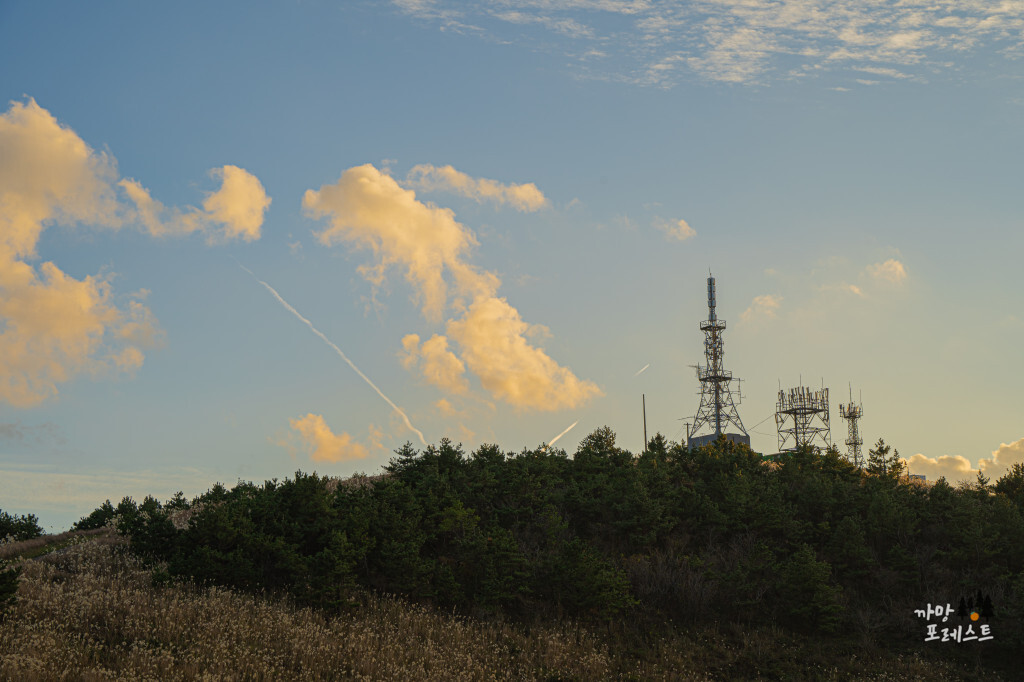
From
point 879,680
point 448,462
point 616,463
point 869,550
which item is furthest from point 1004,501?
point 448,462

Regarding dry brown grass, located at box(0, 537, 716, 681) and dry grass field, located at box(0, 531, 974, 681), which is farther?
dry grass field, located at box(0, 531, 974, 681)

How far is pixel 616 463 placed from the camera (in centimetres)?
4372

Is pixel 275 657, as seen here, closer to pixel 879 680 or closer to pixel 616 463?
pixel 879 680

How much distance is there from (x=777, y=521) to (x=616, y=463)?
10213 millimetres

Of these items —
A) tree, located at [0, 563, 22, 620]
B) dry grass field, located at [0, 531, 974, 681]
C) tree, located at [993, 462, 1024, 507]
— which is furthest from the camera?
tree, located at [993, 462, 1024, 507]

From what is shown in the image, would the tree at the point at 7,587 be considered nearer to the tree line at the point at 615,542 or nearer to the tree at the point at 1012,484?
the tree line at the point at 615,542

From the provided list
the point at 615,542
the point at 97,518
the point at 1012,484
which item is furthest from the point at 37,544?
the point at 1012,484

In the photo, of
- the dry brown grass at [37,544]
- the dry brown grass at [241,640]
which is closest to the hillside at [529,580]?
the dry brown grass at [241,640]

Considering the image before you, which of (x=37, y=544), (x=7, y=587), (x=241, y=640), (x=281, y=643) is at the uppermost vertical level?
(x=37, y=544)

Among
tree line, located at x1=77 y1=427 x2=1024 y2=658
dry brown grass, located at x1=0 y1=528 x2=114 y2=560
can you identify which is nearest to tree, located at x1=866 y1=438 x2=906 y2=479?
tree line, located at x1=77 y1=427 x2=1024 y2=658

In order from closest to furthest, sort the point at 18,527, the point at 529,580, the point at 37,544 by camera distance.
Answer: the point at 529,580, the point at 37,544, the point at 18,527

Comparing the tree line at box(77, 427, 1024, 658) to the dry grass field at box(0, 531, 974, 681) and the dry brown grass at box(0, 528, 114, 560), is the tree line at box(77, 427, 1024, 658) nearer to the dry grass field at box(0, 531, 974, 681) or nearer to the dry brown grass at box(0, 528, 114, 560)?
the dry grass field at box(0, 531, 974, 681)

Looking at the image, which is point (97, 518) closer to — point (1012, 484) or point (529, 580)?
point (529, 580)

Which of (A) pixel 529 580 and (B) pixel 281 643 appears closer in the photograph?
(B) pixel 281 643
